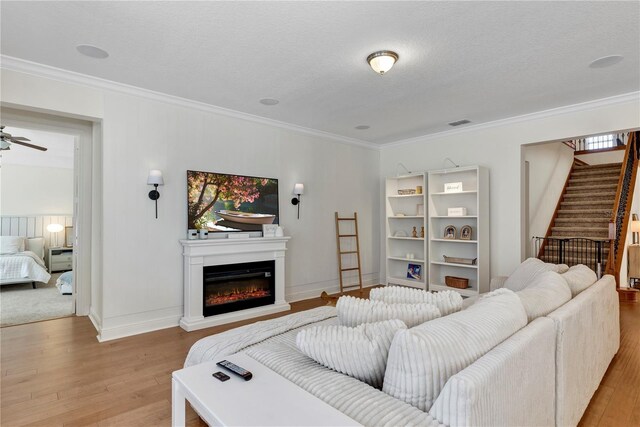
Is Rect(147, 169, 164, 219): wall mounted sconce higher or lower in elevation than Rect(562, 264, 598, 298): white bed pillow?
higher

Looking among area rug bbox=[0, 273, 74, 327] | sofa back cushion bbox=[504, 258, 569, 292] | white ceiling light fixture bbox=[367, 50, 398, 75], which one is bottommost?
area rug bbox=[0, 273, 74, 327]

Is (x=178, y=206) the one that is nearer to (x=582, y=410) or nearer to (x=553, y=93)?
(x=582, y=410)

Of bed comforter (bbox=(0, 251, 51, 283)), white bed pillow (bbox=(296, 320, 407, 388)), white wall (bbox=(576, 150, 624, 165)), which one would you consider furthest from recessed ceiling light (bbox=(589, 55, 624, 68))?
bed comforter (bbox=(0, 251, 51, 283))

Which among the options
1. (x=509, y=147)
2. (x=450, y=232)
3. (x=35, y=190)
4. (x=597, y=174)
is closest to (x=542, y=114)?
(x=509, y=147)

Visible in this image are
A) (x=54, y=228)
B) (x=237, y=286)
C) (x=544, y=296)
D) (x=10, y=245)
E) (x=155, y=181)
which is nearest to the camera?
(x=544, y=296)

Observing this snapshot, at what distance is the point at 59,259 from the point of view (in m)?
7.60

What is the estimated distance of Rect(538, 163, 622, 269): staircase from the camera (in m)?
6.39

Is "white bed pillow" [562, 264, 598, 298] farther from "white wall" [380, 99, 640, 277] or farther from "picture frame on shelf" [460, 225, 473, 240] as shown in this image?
"picture frame on shelf" [460, 225, 473, 240]

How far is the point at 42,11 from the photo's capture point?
2389 millimetres

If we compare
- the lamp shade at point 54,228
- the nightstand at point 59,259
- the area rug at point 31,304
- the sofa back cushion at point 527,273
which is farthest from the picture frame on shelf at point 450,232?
the lamp shade at point 54,228

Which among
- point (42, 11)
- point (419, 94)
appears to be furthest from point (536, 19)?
point (42, 11)

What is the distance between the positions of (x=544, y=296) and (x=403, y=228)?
427cm

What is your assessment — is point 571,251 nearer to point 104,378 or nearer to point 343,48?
point 343,48

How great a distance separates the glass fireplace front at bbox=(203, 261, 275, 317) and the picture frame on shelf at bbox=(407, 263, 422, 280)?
8.16 ft
